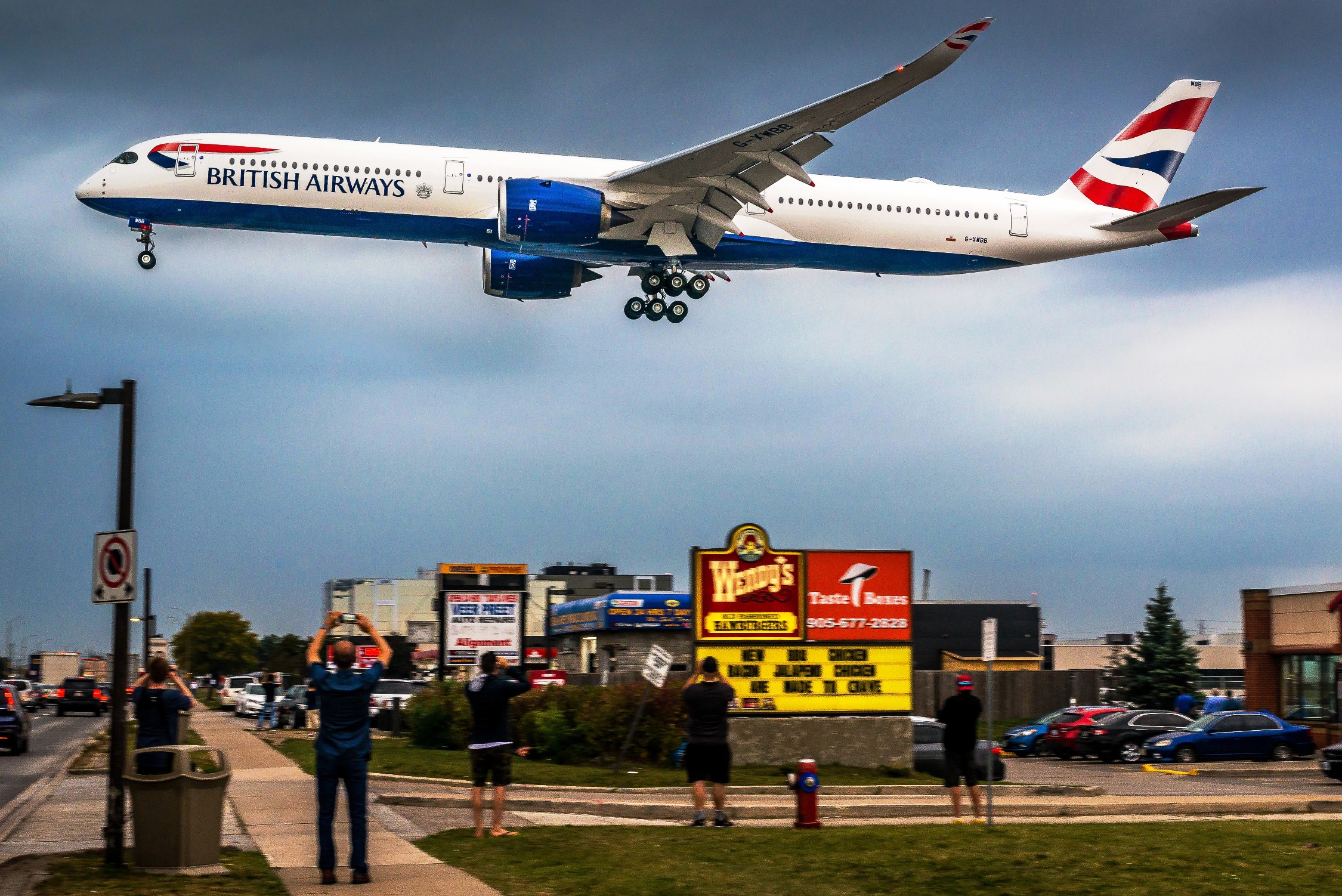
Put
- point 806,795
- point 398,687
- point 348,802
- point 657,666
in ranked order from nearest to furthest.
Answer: point 348,802 → point 806,795 → point 657,666 → point 398,687

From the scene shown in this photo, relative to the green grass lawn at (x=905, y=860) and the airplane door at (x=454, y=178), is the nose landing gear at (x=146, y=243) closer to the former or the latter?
the airplane door at (x=454, y=178)

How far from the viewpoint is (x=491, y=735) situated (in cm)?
1369

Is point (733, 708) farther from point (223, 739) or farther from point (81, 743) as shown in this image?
point (81, 743)

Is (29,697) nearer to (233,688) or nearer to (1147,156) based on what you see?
(233,688)

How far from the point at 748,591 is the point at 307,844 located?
397 inches

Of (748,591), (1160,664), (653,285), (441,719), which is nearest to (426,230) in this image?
(653,285)

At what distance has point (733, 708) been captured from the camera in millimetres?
22656

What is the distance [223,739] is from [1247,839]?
26681 millimetres

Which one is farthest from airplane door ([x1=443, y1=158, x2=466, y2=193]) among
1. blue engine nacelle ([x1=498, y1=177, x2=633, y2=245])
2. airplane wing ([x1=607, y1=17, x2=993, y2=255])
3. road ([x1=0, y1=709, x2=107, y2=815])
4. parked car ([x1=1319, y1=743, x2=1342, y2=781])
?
parked car ([x1=1319, y1=743, x2=1342, y2=781])

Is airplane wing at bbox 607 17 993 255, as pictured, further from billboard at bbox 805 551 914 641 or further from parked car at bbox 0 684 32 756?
parked car at bbox 0 684 32 756

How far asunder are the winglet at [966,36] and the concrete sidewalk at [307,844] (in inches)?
655

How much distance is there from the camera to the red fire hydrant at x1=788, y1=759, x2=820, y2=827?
14.8 meters

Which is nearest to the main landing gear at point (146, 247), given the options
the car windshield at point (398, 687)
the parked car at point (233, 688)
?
the car windshield at point (398, 687)

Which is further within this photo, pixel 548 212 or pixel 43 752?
pixel 43 752
